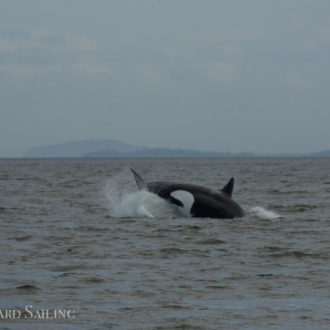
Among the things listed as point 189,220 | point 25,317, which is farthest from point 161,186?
point 25,317

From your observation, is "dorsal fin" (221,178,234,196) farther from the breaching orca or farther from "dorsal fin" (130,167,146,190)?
"dorsal fin" (130,167,146,190)

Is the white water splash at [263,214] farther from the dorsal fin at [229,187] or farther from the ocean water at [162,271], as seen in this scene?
the dorsal fin at [229,187]

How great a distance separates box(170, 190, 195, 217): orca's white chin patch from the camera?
20484 millimetres

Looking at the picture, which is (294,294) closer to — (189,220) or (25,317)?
(25,317)

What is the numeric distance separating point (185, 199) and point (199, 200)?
1.40ft

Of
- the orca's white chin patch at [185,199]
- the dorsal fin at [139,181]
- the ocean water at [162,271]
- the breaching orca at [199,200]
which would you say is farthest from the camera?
the dorsal fin at [139,181]

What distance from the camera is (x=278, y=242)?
16.6 meters

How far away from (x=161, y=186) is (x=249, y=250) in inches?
227

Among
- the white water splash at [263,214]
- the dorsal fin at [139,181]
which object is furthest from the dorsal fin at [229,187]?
the dorsal fin at [139,181]

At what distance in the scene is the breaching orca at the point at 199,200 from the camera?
20375 mm

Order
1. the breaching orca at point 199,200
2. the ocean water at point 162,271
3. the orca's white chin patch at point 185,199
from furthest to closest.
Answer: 1. the orca's white chin patch at point 185,199
2. the breaching orca at point 199,200
3. the ocean water at point 162,271

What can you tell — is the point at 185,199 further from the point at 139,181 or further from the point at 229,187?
the point at 139,181

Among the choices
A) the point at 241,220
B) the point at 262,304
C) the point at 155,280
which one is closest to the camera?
the point at 262,304

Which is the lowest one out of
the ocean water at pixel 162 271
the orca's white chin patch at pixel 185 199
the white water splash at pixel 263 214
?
the ocean water at pixel 162 271
